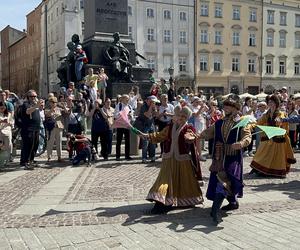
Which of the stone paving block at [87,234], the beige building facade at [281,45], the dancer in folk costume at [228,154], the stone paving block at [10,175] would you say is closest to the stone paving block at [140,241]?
the stone paving block at [87,234]

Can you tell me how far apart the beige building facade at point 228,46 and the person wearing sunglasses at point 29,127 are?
1817 inches

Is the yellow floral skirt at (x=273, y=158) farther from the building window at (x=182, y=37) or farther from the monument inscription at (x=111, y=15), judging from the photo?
the building window at (x=182, y=37)

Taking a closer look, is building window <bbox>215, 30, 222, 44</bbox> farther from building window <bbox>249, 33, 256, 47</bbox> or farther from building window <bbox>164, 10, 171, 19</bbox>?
building window <bbox>164, 10, 171, 19</bbox>

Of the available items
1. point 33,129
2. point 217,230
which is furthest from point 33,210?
→ point 33,129

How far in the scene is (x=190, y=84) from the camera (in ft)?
183

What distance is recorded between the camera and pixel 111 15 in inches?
733

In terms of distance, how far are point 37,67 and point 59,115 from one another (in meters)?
54.8

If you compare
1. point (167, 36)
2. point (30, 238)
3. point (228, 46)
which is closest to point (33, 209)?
point (30, 238)

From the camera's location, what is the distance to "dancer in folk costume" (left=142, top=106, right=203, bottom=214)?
6594 millimetres

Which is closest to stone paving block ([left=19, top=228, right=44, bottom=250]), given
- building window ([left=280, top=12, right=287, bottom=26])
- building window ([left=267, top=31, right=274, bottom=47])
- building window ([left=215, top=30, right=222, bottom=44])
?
building window ([left=215, top=30, right=222, bottom=44])

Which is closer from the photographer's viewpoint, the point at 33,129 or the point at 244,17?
the point at 33,129

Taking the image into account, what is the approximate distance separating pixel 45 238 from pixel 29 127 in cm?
566

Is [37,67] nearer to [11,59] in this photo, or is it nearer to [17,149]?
[11,59]

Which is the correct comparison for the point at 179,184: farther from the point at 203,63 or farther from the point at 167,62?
the point at 203,63
